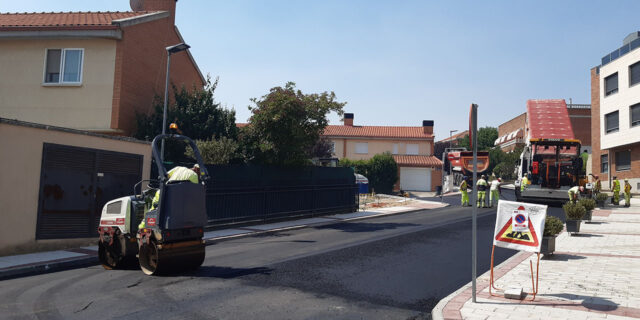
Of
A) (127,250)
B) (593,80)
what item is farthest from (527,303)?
(593,80)

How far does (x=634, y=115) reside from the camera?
3095 centimetres

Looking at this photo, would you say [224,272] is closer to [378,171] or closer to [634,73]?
[378,171]

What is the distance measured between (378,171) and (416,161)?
8179 mm

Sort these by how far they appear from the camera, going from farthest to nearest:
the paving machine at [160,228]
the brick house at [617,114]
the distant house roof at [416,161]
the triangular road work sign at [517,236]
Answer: the distant house roof at [416,161] → the brick house at [617,114] → the paving machine at [160,228] → the triangular road work sign at [517,236]

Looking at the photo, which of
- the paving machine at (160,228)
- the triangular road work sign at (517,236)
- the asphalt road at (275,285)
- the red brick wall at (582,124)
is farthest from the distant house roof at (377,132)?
the triangular road work sign at (517,236)

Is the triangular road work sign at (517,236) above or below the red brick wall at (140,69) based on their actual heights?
below

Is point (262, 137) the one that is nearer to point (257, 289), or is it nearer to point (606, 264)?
point (257, 289)

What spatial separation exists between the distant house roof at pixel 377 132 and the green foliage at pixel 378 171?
8.37 meters

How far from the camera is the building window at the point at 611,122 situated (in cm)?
3344

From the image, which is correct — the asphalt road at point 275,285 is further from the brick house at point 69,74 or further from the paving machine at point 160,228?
the brick house at point 69,74

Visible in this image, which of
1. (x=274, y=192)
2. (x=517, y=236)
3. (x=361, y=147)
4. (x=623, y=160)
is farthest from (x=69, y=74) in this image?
(x=623, y=160)

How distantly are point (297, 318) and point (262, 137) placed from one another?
11.7 meters

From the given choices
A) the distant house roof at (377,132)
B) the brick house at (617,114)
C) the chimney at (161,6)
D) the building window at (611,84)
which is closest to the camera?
the chimney at (161,6)

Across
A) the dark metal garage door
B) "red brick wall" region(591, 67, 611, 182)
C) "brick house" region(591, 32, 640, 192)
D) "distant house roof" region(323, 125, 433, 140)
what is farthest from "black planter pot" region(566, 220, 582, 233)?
"distant house roof" region(323, 125, 433, 140)
